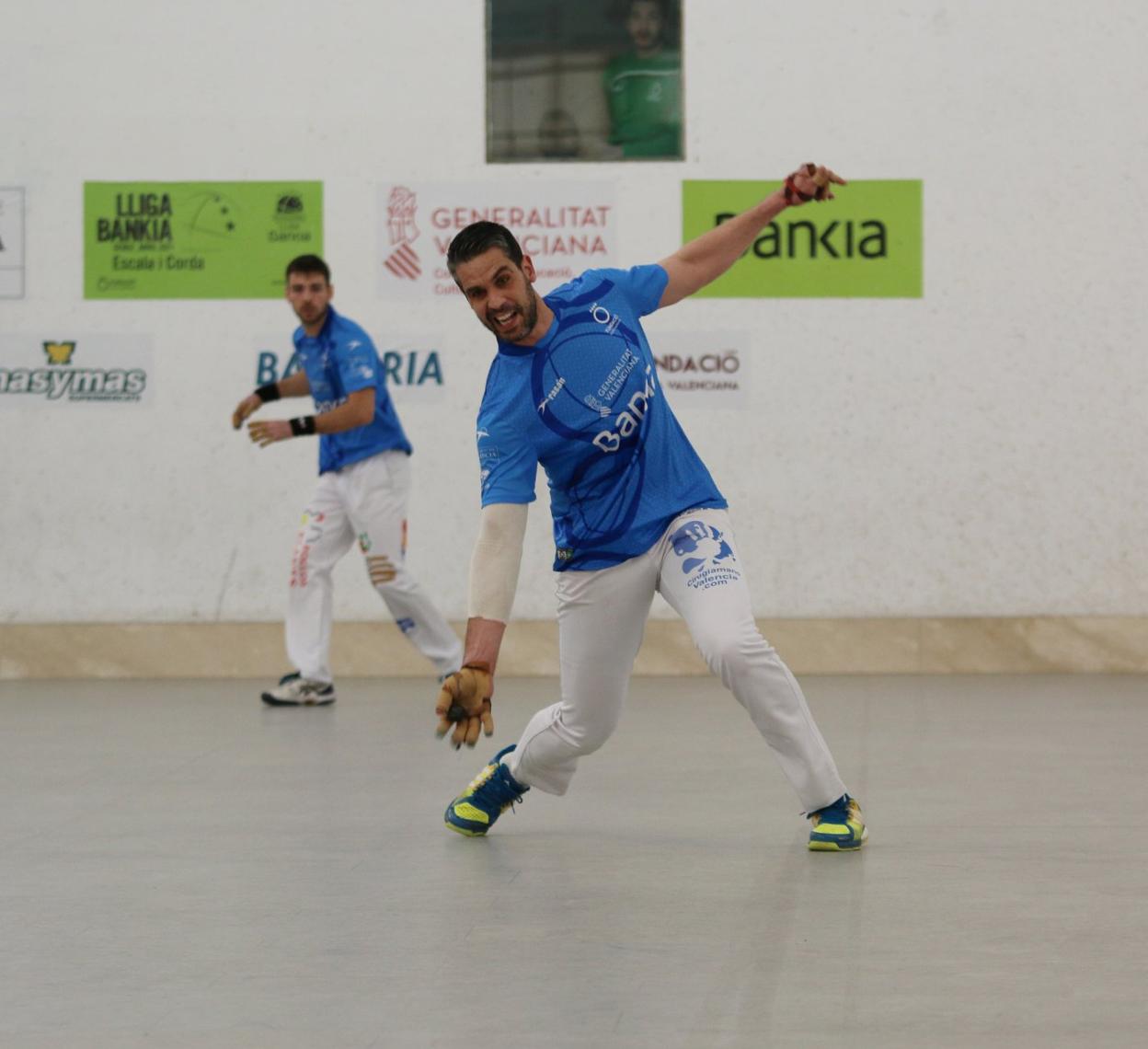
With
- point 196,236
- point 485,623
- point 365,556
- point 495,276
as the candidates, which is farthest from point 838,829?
point 196,236

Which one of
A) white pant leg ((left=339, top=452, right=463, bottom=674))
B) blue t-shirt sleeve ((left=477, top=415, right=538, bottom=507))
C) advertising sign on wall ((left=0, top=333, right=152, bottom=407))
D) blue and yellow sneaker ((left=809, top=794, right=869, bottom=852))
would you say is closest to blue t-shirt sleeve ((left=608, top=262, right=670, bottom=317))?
blue t-shirt sleeve ((left=477, top=415, right=538, bottom=507))

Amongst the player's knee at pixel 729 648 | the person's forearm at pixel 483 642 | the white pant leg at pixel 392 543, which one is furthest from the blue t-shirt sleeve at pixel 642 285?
the white pant leg at pixel 392 543

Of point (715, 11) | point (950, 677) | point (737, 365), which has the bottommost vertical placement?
point (950, 677)

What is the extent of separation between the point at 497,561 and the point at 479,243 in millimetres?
732

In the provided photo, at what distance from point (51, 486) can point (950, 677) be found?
15.8 ft

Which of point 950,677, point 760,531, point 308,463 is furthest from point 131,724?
point 950,677

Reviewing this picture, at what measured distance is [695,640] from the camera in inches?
176

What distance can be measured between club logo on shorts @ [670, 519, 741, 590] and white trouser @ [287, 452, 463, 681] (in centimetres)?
393

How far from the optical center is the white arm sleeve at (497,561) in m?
4.12

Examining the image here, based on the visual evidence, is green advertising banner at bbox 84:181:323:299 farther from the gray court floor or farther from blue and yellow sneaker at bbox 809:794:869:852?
blue and yellow sneaker at bbox 809:794:869:852

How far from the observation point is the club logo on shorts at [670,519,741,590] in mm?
4520

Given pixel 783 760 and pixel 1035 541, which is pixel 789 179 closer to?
pixel 783 760

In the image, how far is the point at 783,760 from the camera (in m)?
4.57

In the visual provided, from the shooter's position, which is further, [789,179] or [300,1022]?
[789,179]
